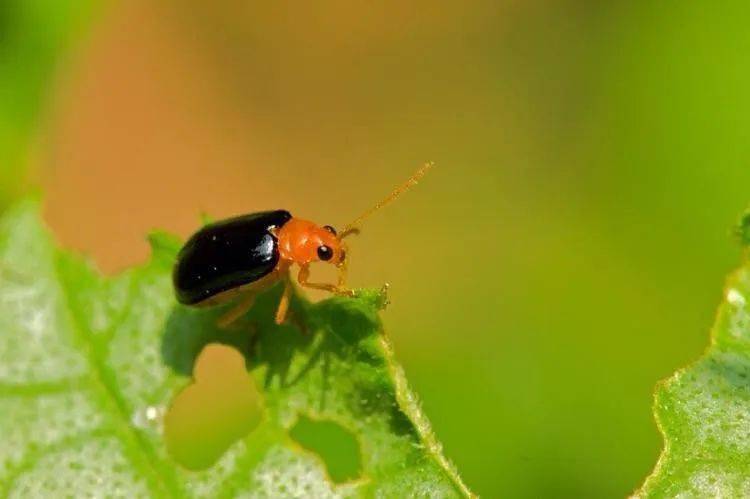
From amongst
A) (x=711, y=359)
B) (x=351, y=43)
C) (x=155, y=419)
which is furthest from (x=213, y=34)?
(x=711, y=359)

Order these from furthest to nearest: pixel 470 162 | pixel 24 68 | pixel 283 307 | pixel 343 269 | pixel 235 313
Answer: pixel 470 162 < pixel 24 68 < pixel 343 269 < pixel 235 313 < pixel 283 307

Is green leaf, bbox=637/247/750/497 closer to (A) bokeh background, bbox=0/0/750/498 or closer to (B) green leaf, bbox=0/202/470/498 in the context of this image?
(B) green leaf, bbox=0/202/470/498

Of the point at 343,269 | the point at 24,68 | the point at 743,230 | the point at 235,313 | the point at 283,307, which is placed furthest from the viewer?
the point at 24,68

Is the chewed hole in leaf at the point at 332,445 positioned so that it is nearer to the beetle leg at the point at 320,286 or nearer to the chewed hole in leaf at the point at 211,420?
the beetle leg at the point at 320,286

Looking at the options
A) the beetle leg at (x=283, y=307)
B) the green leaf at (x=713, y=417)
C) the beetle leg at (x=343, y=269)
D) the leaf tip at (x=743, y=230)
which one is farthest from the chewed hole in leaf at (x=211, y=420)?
the leaf tip at (x=743, y=230)

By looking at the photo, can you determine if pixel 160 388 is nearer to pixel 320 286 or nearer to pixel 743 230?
pixel 320 286

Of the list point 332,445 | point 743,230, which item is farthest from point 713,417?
point 332,445

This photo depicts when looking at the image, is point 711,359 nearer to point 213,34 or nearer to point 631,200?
point 631,200
